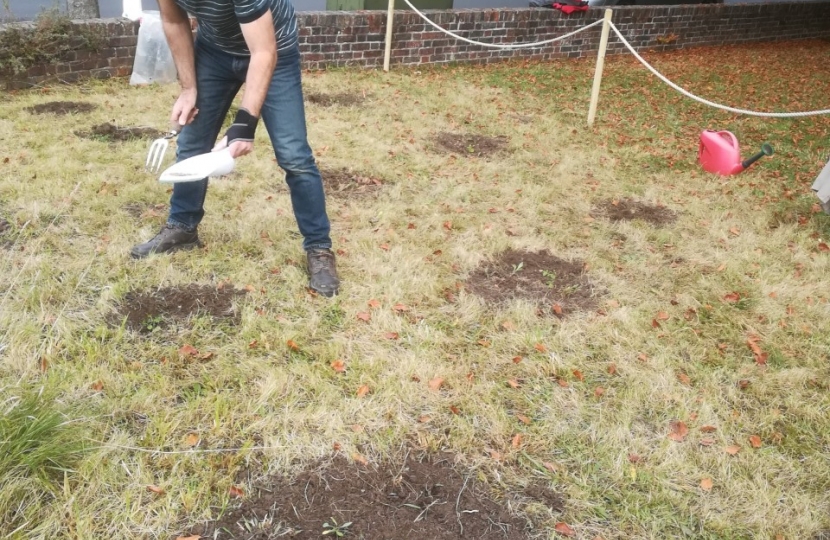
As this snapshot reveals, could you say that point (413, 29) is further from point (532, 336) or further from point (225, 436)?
point (225, 436)

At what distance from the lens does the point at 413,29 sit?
8852 mm

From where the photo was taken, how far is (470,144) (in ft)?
20.4

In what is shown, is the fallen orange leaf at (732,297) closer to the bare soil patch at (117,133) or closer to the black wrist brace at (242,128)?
the black wrist brace at (242,128)

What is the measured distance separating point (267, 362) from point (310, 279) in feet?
2.36

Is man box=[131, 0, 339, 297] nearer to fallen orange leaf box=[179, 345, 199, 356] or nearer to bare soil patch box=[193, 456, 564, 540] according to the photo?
fallen orange leaf box=[179, 345, 199, 356]

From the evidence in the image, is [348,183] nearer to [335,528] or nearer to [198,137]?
[198,137]

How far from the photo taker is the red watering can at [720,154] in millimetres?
5660

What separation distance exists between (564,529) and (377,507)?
0.62 meters

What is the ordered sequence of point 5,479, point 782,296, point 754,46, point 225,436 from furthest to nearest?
point 754,46 → point 782,296 → point 225,436 → point 5,479

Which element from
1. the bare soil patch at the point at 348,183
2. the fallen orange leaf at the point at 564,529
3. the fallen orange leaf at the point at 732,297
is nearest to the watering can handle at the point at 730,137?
the fallen orange leaf at the point at 732,297

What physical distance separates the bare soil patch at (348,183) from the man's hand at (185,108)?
1723 mm


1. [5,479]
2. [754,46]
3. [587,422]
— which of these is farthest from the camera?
[754,46]

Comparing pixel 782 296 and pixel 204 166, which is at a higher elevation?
pixel 204 166

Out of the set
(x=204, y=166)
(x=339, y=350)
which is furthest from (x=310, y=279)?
(x=204, y=166)
